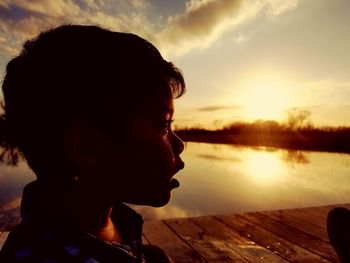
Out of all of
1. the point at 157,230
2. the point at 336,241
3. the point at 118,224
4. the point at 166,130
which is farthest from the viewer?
the point at 157,230

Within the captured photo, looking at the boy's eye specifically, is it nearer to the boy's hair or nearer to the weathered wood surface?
the boy's hair

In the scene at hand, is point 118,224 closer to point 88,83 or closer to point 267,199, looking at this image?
point 88,83

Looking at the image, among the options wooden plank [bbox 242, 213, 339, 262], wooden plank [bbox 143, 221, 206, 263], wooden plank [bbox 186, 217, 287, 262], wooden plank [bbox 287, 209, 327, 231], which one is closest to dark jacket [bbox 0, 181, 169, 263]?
wooden plank [bbox 143, 221, 206, 263]

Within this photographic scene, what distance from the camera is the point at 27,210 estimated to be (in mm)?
865

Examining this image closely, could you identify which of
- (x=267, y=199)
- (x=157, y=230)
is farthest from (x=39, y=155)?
(x=267, y=199)

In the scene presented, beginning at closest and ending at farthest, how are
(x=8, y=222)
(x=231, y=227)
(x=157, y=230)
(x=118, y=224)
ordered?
(x=118, y=224)
(x=157, y=230)
(x=231, y=227)
(x=8, y=222)

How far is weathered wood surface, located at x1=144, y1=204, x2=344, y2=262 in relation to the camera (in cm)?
273

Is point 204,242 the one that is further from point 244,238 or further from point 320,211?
point 320,211

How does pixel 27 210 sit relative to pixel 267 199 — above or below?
above

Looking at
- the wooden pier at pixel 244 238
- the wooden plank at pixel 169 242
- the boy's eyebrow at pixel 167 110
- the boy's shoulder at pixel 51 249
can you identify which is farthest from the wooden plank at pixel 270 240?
the boy's shoulder at pixel 51 249

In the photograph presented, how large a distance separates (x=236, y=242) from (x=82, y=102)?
2572 millimetres

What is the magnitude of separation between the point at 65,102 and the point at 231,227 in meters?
3.00

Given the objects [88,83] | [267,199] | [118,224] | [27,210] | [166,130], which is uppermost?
[88,83]

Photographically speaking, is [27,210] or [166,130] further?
[166,130]
